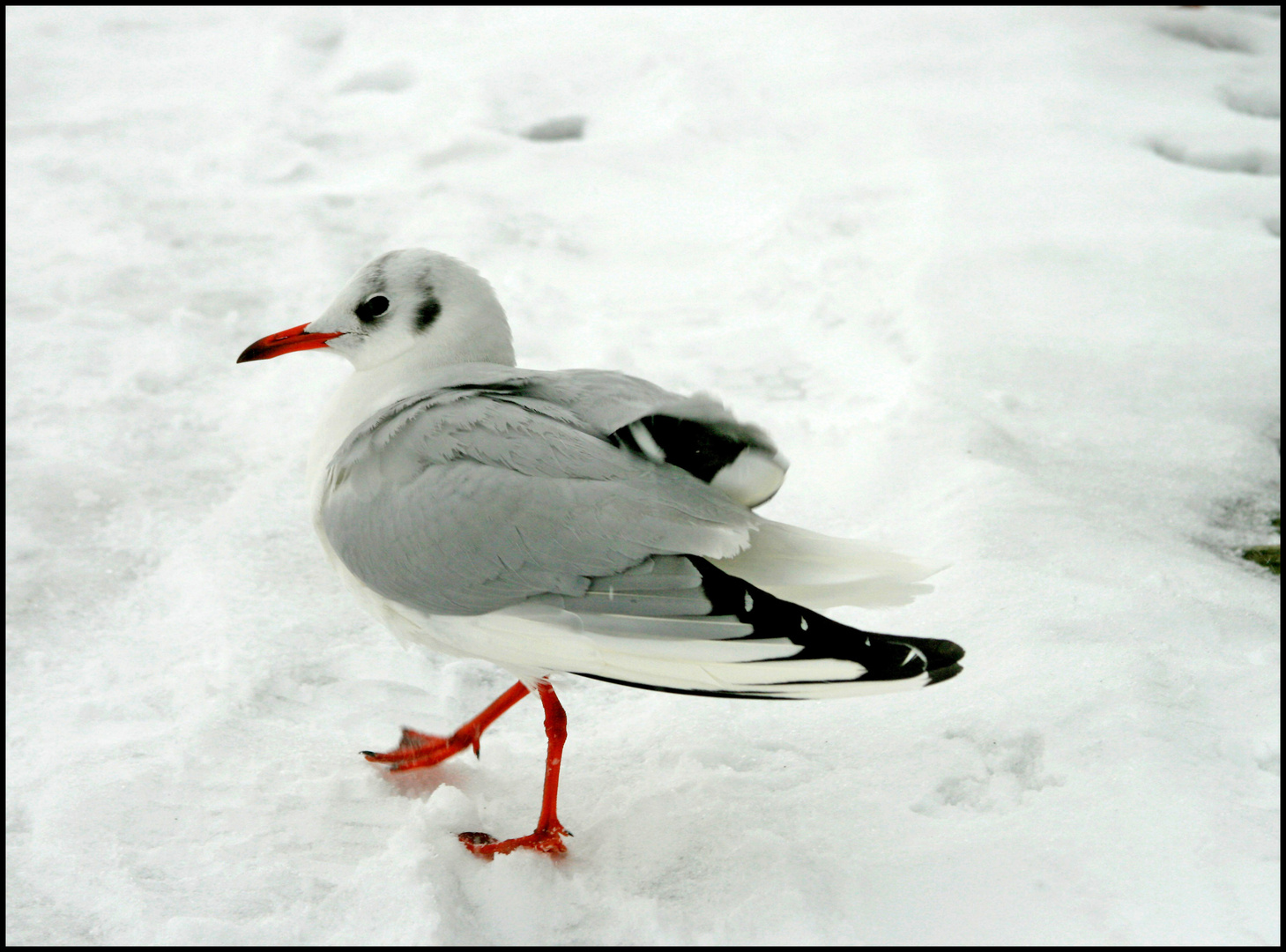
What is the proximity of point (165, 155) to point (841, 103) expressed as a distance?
3.21 metres

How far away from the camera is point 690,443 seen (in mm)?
2225

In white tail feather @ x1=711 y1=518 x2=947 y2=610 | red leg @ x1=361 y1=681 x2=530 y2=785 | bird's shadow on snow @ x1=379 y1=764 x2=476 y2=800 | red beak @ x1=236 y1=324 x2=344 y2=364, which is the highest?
red beak @ x1=236 y1=324 x2=344 y2=364

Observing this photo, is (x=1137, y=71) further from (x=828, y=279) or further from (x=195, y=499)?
(x=195, y=499)

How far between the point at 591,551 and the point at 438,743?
0.72 m

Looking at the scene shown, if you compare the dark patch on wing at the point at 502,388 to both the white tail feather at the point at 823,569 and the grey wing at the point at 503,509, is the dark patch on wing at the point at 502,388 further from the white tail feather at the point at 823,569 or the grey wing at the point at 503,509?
the white tail feather at the point at 823,569

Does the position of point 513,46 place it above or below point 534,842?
above

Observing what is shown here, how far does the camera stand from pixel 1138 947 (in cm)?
192

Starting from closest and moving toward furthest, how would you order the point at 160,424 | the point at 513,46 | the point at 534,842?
1. the point at 534,842
2. the point at 160,424
3. the point at 513,46

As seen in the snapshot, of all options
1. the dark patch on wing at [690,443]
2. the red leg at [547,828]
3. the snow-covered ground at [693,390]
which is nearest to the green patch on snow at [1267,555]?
the snow-covered ground at [693,390]

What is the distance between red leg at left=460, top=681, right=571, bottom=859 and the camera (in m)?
2.21

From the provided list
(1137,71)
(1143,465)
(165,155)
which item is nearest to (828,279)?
(1143,465)

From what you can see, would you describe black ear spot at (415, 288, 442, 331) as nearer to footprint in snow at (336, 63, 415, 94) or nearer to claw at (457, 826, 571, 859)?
claw at (457, 826, 571, 859)

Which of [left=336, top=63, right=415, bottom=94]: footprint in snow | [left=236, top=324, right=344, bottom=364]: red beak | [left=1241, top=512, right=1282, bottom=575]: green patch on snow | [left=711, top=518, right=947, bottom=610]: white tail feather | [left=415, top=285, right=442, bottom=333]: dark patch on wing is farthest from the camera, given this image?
[left=336, top=63, right=415, bottom=94]: footprint in snow

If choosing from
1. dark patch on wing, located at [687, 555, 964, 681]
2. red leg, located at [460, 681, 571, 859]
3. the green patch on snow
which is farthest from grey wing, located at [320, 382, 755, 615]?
the green patch on snow
